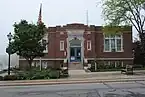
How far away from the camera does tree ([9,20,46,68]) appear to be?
38250 millimetres

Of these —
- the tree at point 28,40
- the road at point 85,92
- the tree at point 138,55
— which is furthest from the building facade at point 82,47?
the road at point 85,92

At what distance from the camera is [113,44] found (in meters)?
50.0

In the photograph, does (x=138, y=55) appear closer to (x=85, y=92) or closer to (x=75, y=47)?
(x=75, y=47)

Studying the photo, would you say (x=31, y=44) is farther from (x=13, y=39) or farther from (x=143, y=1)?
(x=143, y=1)

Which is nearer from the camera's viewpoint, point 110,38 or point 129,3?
point 129,3

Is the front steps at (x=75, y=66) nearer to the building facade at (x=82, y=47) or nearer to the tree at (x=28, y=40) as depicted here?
the building facade at (x=82, y=47)

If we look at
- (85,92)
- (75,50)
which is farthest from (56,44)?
(85,92)

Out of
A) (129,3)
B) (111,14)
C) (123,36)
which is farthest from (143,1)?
(123,36)

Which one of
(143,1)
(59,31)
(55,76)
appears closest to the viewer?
(55,76)

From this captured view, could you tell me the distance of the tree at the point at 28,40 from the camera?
125 ft

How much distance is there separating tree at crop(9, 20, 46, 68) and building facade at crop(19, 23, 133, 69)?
29.4 feet

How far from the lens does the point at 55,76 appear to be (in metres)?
30.6

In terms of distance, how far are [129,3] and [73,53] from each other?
45.6 feet

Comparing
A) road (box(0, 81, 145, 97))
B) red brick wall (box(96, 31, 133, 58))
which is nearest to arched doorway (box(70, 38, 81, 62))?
red brick wall (box(96, 31, 133, 58))
